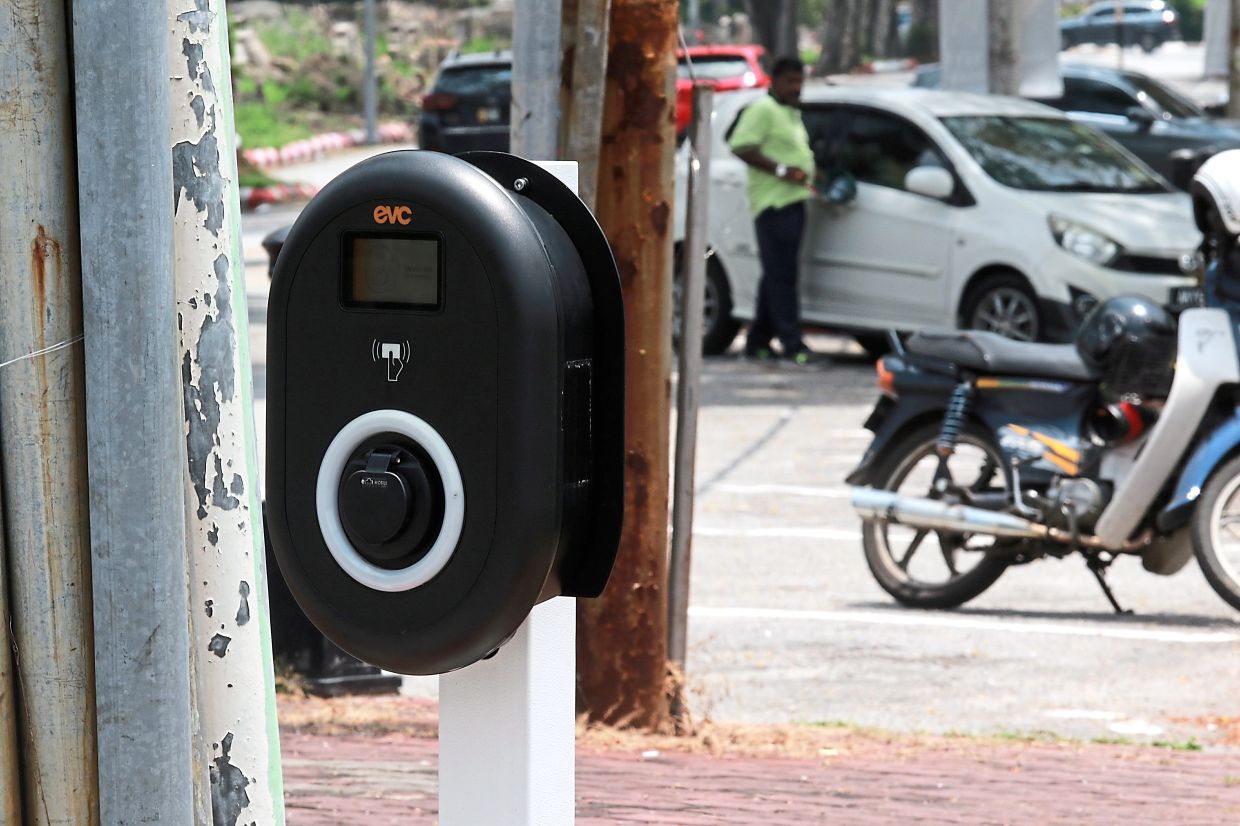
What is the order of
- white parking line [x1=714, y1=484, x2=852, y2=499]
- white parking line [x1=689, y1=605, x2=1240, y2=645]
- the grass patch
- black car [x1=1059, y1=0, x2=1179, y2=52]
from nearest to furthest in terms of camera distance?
the grass patch → white parking line [x1=689, y1=605, x2=1240, y2=645] → white parking line [x1=714, y1=484, x2=852, y2=499] → black car [x1=1059, y1=0, x2=1179, y2=52]

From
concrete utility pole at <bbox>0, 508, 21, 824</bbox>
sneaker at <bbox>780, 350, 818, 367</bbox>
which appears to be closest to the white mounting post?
concrete utility pole at <bbox>0, 508, 21, 824</bbox>

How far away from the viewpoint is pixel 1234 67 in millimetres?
20500

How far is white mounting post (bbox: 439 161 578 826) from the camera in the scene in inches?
105

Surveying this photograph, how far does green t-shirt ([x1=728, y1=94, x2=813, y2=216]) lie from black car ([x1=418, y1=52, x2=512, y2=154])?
10775 millimetres

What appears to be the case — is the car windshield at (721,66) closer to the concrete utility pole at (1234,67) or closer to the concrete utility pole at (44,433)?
the concrete utility pole at (1234,67)

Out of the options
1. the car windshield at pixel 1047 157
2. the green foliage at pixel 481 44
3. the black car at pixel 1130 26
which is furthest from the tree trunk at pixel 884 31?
the car windshield at pixel 1047 157

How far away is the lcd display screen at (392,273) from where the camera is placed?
2.64 meters

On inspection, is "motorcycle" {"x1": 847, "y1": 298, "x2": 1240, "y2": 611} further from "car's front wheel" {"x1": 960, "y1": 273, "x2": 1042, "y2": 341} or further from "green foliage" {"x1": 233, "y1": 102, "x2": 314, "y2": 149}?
"green foliage" {"x1": 233, "y1": 102, "x2": 314, "y2": 149}

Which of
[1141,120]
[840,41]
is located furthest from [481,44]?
[1141,120]

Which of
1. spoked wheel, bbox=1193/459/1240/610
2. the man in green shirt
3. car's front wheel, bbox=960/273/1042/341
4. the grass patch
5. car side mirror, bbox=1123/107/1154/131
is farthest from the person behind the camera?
car side mirror, bbox=1123/107/1154/131

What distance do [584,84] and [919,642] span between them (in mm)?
2786

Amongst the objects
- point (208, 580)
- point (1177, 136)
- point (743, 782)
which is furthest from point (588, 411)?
point (1177, 136)

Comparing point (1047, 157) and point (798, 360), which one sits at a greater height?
point (1047, 157)

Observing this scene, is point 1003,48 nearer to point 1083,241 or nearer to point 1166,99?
point 1166,99
